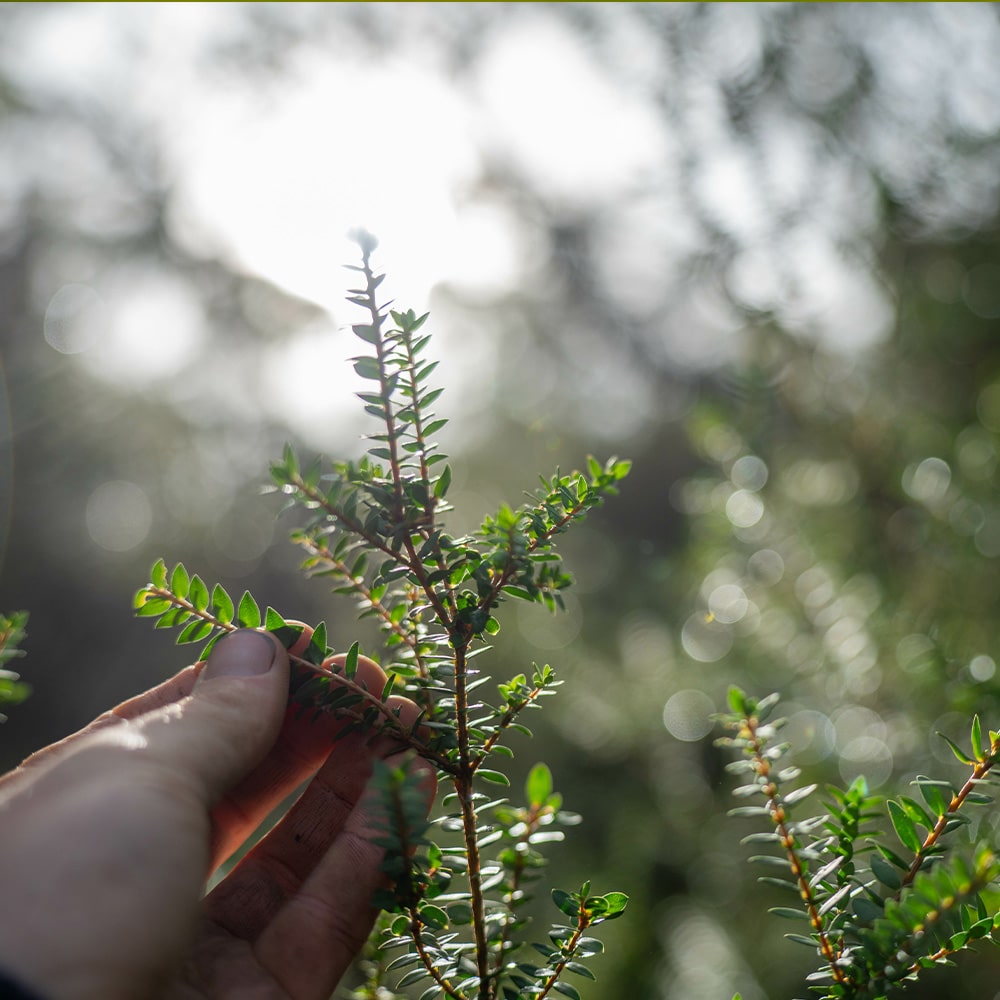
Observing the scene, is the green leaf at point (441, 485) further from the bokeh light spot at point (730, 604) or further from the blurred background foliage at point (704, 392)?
the bokeh light spot at point (730, 604)

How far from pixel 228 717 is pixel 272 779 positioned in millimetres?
245

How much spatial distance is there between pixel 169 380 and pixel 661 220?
221 centimetres

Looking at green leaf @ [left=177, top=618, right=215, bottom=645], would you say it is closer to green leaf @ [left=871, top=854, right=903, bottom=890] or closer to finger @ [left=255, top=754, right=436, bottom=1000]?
finger @ [left=255, top=754, right=436, bottom=1000]

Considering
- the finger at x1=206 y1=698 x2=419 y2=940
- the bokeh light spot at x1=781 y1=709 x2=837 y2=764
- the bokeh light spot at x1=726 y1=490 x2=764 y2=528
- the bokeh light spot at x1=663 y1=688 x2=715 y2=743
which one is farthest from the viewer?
the bokeh light spot at x1=663 y1=688 x2=715 y2=743

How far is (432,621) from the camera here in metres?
A: 0.72

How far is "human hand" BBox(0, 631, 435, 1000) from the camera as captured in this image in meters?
0.62

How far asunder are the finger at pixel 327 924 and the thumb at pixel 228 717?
132mm

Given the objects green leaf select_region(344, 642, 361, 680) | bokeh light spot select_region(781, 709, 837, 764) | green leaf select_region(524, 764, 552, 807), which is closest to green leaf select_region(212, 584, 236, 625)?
green leaf select_region(344, 642, 361, 680)

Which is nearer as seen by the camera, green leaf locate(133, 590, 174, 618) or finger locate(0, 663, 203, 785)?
green leaf locate(133, 590, 174, 618)

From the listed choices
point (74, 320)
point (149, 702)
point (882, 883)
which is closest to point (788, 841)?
point (882, 883)

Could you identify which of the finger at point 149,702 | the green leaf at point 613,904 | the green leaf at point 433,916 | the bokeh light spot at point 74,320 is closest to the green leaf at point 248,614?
the finger at point 149,702

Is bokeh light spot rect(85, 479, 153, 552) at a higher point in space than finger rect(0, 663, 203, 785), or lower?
lower

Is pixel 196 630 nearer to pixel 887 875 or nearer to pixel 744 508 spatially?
pixel 887 875

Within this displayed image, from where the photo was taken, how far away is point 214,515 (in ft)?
9.88
